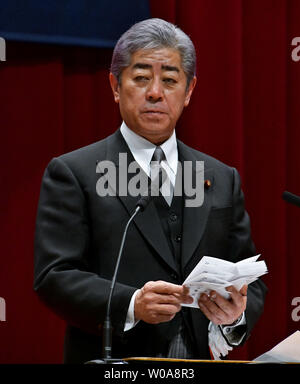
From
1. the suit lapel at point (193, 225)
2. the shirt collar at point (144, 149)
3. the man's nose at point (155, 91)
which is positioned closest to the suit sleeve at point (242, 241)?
the suit lapel at point (193, 225)

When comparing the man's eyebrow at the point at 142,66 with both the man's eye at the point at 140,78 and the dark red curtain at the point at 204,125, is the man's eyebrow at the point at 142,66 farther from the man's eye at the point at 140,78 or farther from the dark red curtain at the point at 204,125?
the dark red curtain at the point at 204,125

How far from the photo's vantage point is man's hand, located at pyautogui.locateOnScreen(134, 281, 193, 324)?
173 centimetres

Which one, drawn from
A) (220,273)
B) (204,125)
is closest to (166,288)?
(220,273)

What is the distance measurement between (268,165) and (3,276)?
3.62 feet

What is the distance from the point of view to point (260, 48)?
2932 millimetres

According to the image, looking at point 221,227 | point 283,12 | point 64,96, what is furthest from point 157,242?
point 283,12

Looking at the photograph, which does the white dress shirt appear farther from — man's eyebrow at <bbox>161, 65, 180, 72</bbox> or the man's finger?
the man's finger

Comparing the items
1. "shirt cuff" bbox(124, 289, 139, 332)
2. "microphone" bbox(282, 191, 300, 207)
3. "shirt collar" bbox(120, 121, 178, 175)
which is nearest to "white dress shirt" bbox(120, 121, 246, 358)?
"shirt collar" bbox(120, 121, 178, 175)

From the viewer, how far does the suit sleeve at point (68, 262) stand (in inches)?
71.9

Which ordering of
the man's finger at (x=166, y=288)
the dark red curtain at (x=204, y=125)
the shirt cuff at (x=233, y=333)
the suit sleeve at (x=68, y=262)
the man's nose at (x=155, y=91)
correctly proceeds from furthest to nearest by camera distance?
the dark red curtain at (x=204, y=125)
the man's nose at (x=155, y=91)
the shirt cuff at (x=233, y=333)
the suit sleeve at (x=68, y=262)
the man's finger at (x=166, y=288)

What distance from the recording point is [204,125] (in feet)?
9.29

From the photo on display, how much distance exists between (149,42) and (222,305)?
76 cm

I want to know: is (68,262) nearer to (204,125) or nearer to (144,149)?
(144,149)
